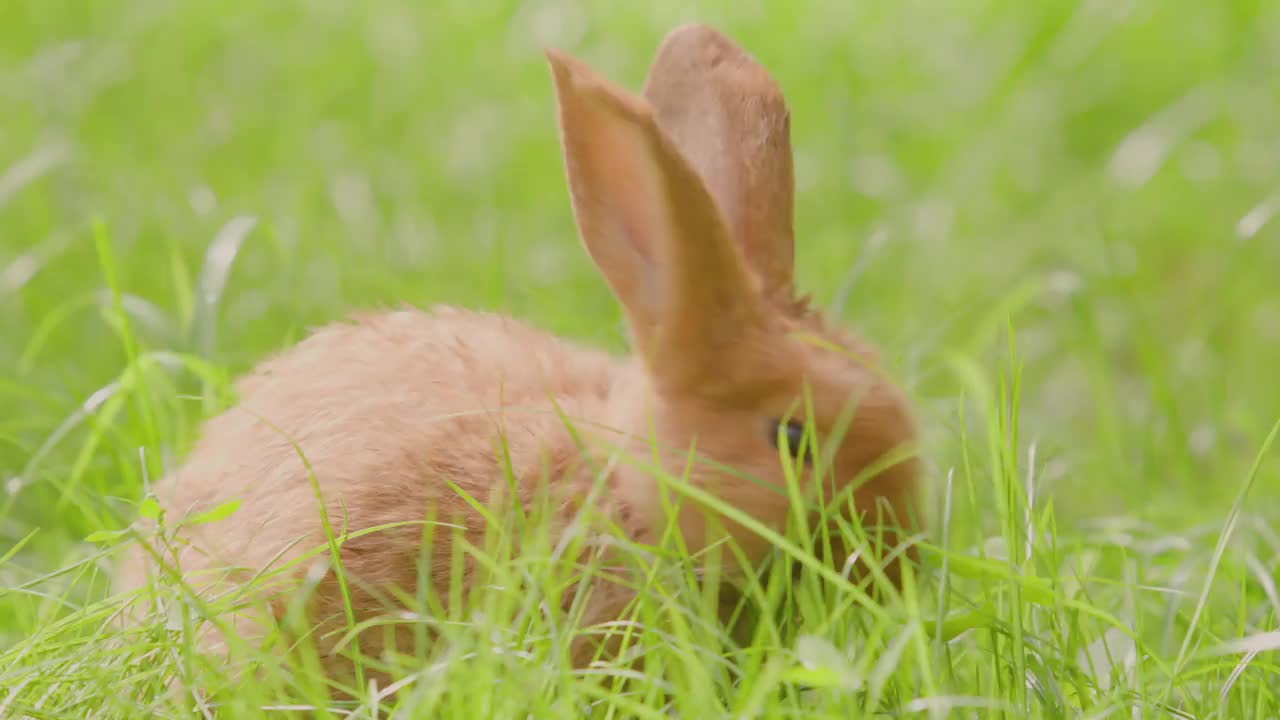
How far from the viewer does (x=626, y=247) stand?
8.57 ft

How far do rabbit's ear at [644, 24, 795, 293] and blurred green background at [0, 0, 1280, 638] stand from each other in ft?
2.25

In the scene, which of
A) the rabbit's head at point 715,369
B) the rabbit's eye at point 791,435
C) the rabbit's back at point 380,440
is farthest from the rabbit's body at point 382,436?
the rabbit's eye at point 791,435

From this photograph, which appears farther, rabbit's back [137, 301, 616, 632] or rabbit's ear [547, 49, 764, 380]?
rabbit's back [137, 301, 616, 632]

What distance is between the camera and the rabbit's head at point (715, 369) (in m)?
2.48

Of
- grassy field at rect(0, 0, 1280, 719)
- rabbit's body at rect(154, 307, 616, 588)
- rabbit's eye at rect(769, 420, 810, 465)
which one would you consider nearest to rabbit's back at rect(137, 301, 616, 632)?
rabbit's body at rect(154, 307, 616, 588)

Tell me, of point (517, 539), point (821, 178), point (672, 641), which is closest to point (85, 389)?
point (517, 539)

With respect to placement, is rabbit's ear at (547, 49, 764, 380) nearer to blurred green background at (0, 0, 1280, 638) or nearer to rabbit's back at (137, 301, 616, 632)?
rabbit's back at (137, 301, 616, 632)

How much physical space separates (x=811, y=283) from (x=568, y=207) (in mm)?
1061

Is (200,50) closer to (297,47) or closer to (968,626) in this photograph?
(297,47)

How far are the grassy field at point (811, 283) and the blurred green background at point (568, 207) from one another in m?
0.02

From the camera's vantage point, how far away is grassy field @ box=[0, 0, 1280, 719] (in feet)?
7.88

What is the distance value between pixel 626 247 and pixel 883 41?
12.9 feet

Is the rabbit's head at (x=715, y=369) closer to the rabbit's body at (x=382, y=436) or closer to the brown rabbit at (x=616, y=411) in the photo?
the brown rabbit at (x=616, y=411)

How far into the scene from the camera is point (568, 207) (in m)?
5.39
